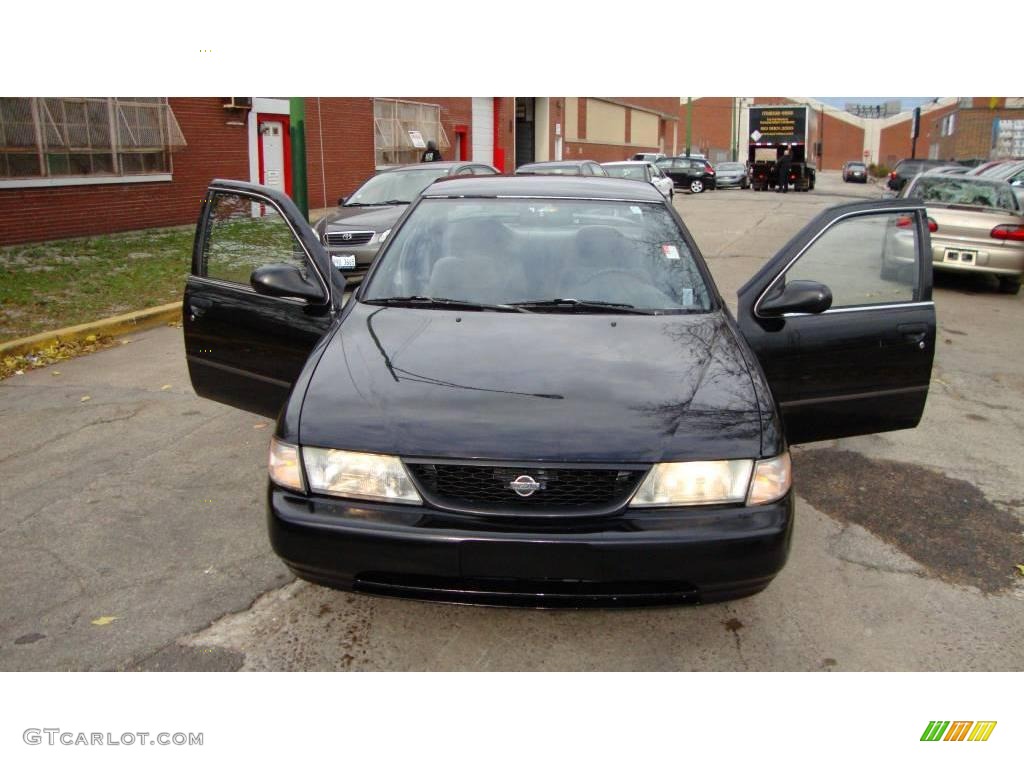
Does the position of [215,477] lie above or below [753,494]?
below

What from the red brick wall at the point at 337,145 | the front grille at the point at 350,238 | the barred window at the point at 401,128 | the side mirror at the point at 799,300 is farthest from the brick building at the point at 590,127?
the side mirror at the point at 799,300

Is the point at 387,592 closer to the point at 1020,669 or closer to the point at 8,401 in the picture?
the point at 1020,669

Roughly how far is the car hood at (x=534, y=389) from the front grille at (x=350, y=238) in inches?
278

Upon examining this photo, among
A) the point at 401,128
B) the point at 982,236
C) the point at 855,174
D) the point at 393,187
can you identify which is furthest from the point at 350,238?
the point at 855,174

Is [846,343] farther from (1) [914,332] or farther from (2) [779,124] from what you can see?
(2) [779,124]

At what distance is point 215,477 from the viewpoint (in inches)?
188

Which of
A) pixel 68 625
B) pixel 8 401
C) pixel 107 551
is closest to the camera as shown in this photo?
pixel 68 625

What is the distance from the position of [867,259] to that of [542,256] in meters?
2.39

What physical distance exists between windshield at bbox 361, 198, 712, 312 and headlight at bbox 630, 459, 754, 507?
112 cm

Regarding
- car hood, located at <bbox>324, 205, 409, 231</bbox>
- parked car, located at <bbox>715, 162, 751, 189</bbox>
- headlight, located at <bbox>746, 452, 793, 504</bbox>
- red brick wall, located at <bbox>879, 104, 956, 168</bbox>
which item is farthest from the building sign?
red brick wall, located at <bbox>879, 104, 956, 168</bbox>

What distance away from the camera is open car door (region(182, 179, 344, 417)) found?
4.11 metres
